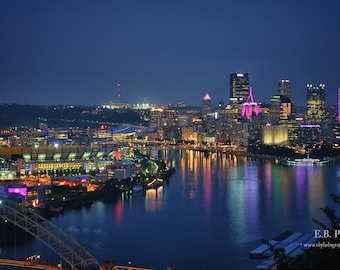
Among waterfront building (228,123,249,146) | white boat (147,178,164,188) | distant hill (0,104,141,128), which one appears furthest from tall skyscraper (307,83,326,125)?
white boat (147,178,164,188)

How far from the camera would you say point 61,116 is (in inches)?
1387

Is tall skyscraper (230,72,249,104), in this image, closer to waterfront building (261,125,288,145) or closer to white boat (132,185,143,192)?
waterfront building (261,125,288,145)

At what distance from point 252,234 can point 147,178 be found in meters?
5.21

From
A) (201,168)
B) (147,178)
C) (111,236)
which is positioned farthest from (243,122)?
(111,236)

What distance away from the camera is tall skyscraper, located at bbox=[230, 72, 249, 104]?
118 ft

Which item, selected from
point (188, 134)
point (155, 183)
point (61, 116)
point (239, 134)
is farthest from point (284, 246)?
point (61, 116)

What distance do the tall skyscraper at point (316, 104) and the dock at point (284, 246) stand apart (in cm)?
2249

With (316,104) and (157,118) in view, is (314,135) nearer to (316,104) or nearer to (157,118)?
(316,104)

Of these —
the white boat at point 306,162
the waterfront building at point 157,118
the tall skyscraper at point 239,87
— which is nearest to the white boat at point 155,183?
the white boat at point 306,162

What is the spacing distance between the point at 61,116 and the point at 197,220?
28.3 m

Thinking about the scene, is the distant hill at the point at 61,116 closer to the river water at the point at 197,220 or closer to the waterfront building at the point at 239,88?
the waterfront building at the point at 239,88

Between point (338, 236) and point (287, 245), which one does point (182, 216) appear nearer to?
point (287, 245)

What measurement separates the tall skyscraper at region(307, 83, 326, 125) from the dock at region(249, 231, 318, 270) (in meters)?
22.5

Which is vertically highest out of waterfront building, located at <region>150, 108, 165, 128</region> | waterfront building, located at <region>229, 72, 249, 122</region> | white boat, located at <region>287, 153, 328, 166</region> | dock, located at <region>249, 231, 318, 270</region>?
waterfront building, located at <region>229, 72, 249, 122</region>
